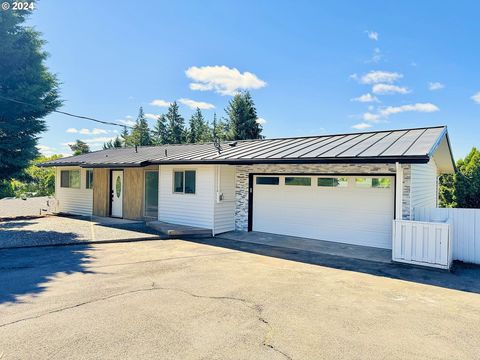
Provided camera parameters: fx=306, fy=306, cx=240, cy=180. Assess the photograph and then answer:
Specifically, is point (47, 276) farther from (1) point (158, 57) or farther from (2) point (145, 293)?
(1) point (158, 57)

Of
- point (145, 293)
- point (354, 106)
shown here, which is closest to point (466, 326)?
point (145, 293)

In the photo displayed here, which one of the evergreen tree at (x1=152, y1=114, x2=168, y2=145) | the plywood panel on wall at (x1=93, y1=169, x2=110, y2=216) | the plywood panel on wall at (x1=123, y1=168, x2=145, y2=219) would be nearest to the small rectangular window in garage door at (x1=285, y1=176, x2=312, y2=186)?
the plywood panel on wall at (x1=123, y1=168, x2=145, y2=219)

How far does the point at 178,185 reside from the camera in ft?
39.1

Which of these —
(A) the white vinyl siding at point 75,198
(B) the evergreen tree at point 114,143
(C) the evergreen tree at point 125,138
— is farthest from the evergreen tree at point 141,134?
(A) the white vinyl siding at point 75,198

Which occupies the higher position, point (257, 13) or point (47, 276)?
point (257, 13)

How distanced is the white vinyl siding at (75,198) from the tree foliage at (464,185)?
1870 centimetres

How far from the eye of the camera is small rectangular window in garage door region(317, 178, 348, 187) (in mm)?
9578

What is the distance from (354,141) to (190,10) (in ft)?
28.0

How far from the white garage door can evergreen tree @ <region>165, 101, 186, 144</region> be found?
37.3m

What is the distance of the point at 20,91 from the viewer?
44.4 ft

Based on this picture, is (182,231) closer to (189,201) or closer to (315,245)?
(189,201)

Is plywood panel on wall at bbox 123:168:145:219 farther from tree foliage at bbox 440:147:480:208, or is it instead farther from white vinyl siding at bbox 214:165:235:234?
tree foliage at bbox 440:147:480:208

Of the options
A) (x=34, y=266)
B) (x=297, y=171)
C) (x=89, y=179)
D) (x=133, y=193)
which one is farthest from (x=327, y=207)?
(x=89, y=179)

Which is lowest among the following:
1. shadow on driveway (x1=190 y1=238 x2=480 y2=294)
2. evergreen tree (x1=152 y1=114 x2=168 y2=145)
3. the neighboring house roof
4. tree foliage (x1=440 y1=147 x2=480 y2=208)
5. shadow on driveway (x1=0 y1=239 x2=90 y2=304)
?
shadow on driveway (x1=190 y1=238 x2=480 y2=294)
